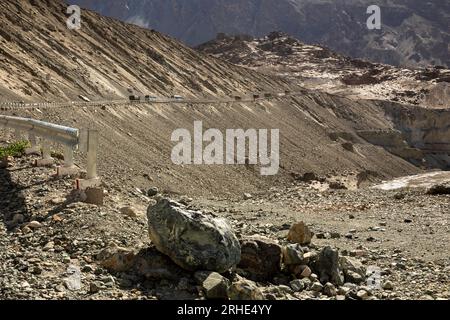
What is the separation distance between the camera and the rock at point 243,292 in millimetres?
6855

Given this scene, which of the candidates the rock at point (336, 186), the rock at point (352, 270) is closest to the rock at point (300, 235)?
the rock at point (352, 270)

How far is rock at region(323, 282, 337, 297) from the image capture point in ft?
25.8

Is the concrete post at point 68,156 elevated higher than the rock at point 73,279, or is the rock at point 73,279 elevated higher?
the concrete post at point 68,156

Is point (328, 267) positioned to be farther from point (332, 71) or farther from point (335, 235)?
point (332, 71)

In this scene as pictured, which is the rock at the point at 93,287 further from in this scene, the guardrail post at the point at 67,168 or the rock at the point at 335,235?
the rock at the point at 335,235

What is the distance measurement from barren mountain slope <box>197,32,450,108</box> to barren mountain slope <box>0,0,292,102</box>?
31.0 m

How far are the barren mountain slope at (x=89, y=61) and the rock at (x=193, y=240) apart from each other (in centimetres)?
1786

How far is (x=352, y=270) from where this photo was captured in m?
Result: 8.98

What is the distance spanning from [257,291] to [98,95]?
A: 2493cm

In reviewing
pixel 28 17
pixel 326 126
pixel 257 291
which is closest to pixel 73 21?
pixel 28 17

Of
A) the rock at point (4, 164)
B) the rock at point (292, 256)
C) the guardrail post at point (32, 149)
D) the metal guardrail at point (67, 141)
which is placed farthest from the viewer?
the guardrail post at point (32, 149)

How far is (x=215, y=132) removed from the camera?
34.2m

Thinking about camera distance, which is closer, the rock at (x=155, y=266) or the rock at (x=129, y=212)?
the rock at (x=155, y=266)

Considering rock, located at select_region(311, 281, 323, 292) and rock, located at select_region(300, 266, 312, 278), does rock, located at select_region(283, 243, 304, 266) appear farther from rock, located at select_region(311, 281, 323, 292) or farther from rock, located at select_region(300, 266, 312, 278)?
rock, located at select_region(311, 281, 323, 292)
